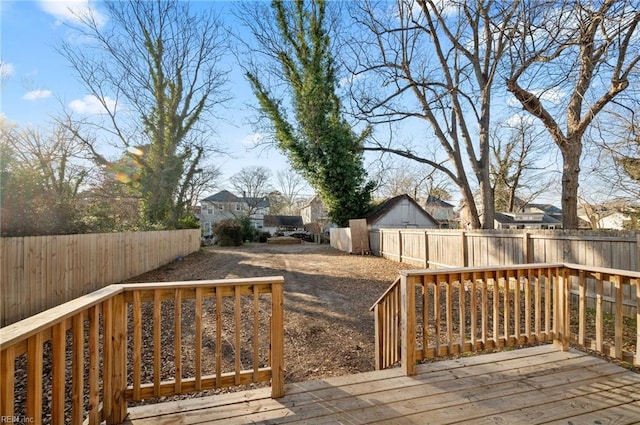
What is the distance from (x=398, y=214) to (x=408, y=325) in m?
16.6

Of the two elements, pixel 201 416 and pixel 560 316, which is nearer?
pixel 201 416

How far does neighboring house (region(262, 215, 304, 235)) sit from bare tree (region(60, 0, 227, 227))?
23299 mm

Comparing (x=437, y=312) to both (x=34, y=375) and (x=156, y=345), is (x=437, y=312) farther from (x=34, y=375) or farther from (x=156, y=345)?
(x=34, y=375)

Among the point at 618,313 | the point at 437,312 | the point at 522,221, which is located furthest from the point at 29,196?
the point at 522,221

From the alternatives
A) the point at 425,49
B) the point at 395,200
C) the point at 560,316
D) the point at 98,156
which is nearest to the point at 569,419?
the point at 560,316

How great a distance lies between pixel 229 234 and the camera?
70.2 feet

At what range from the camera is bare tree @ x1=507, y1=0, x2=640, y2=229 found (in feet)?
14.1

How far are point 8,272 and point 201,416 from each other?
16.0ft

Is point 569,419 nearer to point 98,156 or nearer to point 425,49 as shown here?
point 425,49

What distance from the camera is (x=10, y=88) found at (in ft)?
25.3

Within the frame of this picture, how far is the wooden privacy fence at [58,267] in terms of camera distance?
4820 millimetres

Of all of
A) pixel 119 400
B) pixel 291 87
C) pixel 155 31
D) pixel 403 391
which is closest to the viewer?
pixel 119 400

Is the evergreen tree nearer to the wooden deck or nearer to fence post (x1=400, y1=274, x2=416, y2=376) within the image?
fence post (x1=400, y1=274, x2=416, y2=376)

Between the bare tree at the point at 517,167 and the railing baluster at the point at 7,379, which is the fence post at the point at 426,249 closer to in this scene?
the railing baluster at the point at 7,379
